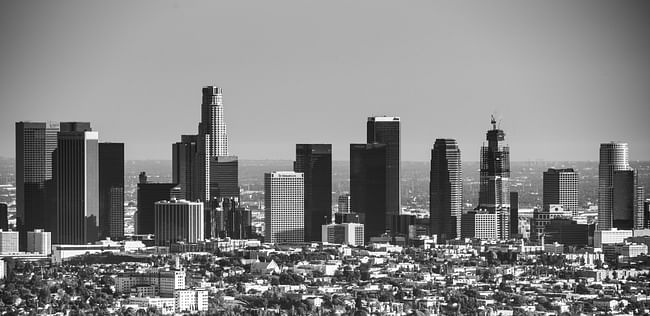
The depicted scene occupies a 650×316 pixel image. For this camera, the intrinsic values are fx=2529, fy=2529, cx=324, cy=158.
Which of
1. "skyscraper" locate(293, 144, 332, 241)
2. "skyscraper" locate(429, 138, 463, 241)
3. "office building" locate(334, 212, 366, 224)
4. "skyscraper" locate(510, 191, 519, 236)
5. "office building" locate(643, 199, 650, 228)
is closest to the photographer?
"office building" locate(643, 199, 650, 228)

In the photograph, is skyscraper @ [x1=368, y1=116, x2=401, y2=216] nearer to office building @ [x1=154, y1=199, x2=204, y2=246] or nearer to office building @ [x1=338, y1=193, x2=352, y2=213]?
office building @ [x1=338, y1=193, x2=352, y2=213]

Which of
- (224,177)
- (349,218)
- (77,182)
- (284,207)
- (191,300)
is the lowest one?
(191,300)

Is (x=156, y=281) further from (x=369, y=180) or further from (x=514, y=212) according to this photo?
(x=514, y=212)

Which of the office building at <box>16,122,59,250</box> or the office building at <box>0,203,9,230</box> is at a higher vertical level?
the office building at <box>16,122,59,250</box>

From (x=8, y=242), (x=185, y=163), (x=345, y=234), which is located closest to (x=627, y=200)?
(x=345, y=234)

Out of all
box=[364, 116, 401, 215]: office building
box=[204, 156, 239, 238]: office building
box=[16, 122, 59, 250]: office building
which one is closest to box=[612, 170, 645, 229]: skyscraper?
box=[364, 116, 401, 215]: office building

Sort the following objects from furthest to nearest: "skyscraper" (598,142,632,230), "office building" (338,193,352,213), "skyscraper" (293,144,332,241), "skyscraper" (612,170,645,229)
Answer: "skyscraper" (293,144,332,241), "office building" (338,193,352,213), "skyscraper" (598,142,632,230), "skyscraper" (612,170,645,229)

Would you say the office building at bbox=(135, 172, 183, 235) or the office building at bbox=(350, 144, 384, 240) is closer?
the office building at bbox=(135, 172, 183, 235)
